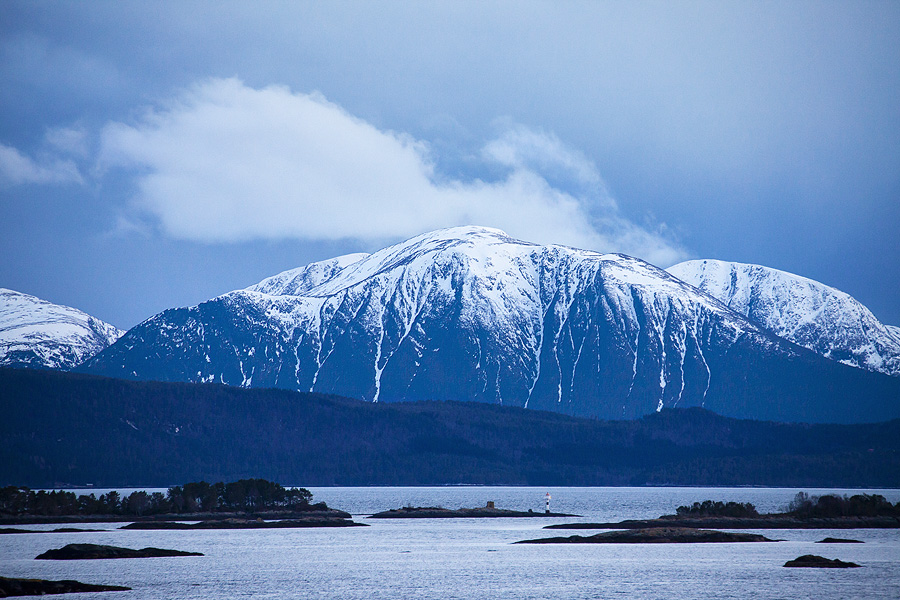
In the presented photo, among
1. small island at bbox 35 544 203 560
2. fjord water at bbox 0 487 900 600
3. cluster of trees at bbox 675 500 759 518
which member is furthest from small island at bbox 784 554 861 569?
small island at bbox 35 544 203 560

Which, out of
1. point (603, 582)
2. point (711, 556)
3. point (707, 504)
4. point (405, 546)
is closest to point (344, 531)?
point (405, 546)

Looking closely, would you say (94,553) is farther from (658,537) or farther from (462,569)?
(658,537)

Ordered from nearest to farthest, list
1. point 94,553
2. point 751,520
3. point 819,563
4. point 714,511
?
point 819,563 → point 94,553 → point 751,520 → point 714,511

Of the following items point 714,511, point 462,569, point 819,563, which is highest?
point 714,511

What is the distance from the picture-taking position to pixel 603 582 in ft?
372

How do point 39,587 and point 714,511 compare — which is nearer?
point 39,587

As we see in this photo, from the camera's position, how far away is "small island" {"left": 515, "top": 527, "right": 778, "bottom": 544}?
533ft

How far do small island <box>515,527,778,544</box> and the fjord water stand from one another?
2.35 m

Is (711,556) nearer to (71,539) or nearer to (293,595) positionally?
(293,595)

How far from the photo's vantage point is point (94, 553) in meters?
136

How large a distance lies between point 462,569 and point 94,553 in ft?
148

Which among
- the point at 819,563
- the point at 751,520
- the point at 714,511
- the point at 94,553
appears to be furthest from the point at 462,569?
the point at 751,520

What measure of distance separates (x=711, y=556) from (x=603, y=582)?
3278 centimetres

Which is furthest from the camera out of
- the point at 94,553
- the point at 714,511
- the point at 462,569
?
the point at 714,511
